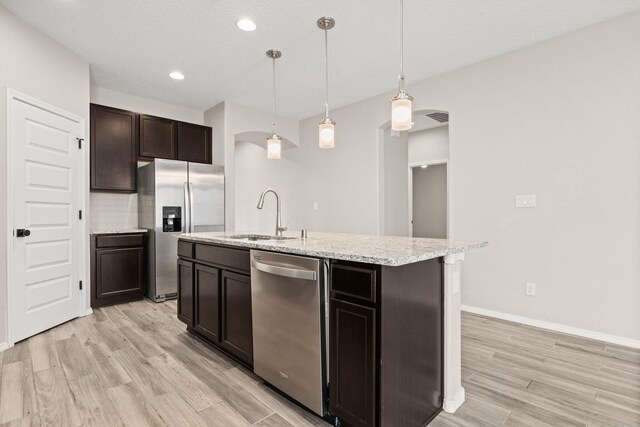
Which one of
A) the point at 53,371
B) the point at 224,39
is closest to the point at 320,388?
the point at 53,371

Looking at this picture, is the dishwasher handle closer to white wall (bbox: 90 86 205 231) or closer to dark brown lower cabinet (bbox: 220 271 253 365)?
dark brown lower cabinet (bbox: 220 271 253 365)

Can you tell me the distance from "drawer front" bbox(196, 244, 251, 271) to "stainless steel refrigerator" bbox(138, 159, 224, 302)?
161 cm

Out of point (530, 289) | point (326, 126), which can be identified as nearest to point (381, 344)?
point (326, 126)

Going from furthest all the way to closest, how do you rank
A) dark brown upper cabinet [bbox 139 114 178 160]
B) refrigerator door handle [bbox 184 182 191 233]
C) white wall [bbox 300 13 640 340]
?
dark brown upper cabinet [bbox 139 114 178 160], refrigerator door handle [bbox 184 182 191 233], white wall [bbox 300 13 640 340]

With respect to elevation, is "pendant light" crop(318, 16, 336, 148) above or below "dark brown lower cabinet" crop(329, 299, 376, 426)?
above

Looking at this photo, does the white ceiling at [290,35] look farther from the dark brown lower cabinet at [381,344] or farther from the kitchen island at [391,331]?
the dark brown lower cabinet at [381,344]

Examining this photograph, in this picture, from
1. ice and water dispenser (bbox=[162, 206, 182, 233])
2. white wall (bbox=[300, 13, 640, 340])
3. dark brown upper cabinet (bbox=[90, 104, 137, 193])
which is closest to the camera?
white wall (bbox=[300, 13, 640, 340])

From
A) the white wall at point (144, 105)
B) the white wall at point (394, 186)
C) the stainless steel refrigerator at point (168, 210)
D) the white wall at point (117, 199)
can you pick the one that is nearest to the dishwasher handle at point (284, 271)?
the stainless steel refrigerator at point (168, 210)

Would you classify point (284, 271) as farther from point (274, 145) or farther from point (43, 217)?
point (43, 217)

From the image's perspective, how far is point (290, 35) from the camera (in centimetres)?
305

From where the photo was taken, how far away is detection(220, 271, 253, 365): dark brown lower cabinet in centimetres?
215

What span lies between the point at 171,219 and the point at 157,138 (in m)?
1.24

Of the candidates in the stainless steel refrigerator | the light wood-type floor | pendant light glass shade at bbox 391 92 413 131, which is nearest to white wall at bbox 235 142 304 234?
the stainless steel refrigerator

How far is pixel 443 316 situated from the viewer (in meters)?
1.83
